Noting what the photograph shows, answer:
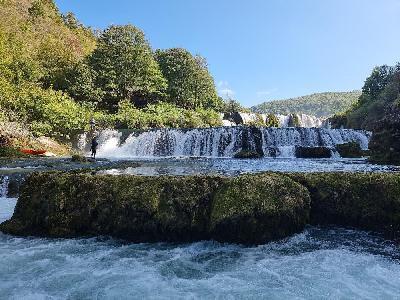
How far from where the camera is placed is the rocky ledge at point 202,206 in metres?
6.95

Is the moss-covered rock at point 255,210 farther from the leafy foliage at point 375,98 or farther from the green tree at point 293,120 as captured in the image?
the green tree at point 293,120

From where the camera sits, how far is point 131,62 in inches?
2277

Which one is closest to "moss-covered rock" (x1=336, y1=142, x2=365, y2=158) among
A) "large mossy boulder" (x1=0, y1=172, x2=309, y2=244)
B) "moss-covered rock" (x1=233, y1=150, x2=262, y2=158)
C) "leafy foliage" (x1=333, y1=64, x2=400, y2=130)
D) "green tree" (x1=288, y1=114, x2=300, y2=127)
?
"moss-covered rock" (x1=233, y1=150, x2=262, y2=158)

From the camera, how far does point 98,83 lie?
56.3m

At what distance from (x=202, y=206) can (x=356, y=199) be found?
313 centimetres

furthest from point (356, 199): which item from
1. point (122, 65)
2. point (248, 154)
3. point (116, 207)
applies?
point (122, 65)

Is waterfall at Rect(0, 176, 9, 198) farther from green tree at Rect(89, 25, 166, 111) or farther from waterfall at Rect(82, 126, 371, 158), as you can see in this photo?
green tree at Rect(89, 25, 166, 111)

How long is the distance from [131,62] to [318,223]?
5356 centimetres

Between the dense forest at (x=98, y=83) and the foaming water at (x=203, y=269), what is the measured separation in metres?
30.3

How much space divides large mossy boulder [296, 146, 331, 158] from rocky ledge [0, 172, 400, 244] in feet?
73.0

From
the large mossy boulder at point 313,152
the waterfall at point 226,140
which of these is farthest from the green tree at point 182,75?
the large mossy boulder at point 313,152

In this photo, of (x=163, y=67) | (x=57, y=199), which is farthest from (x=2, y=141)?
(x=163, y=67)

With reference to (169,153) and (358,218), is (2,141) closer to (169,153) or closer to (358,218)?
(169,153)

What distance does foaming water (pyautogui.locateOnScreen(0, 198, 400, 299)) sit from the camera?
520cm
